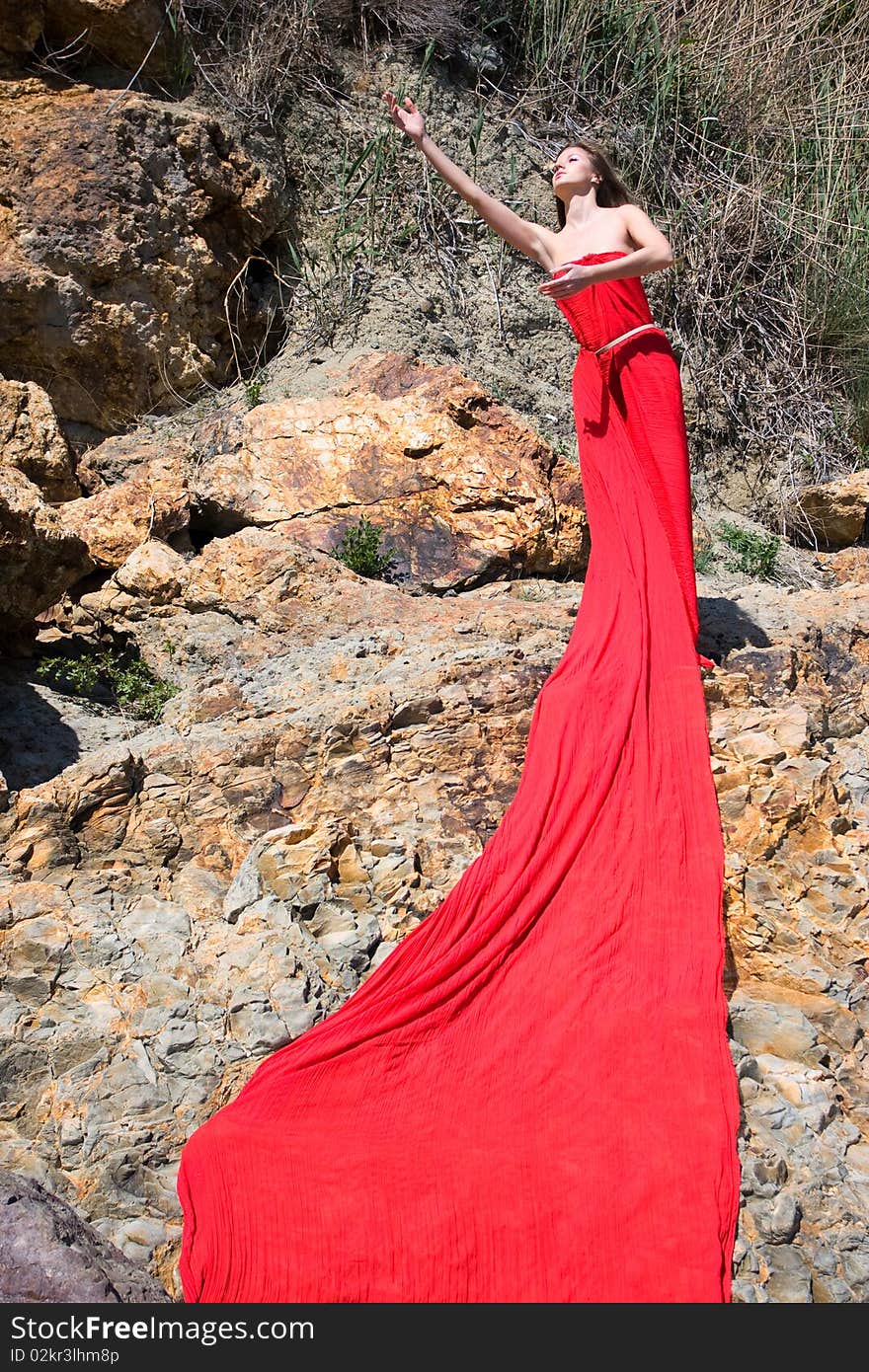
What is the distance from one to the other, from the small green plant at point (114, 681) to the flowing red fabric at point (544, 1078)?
4.47ft

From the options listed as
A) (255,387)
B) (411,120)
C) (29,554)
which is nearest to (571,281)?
(411,120)

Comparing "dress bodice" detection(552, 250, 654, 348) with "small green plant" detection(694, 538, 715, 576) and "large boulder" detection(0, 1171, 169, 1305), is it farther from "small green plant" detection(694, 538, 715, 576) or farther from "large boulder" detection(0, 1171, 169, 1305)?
"large boulder" detection(0, 1171, 169, 1305)

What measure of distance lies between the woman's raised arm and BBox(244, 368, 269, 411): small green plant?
1552 mm

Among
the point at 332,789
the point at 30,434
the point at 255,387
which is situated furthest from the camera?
the point at 255,387

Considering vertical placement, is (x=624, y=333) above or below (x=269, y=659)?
above

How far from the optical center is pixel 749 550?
470 centimetres

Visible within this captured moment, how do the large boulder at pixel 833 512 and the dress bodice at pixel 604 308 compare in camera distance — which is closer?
the dress bodice at pixel 604 308

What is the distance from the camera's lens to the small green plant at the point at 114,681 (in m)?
3.62

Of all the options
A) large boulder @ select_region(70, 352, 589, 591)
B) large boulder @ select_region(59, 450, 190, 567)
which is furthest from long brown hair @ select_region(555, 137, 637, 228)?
large boulder @ select_region(59, 450, 190, 567)

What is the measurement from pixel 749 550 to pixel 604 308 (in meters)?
1.71

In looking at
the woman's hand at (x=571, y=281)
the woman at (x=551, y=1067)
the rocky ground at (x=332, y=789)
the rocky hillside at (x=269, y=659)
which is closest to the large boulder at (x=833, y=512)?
the rocky hillside at (x=269, y=659)

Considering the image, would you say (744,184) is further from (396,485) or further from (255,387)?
(396,485)

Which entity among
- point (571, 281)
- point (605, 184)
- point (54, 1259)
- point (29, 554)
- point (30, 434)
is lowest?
point (54, 1259)

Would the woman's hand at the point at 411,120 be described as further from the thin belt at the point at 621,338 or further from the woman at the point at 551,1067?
the thin belt at the point at 621,338
